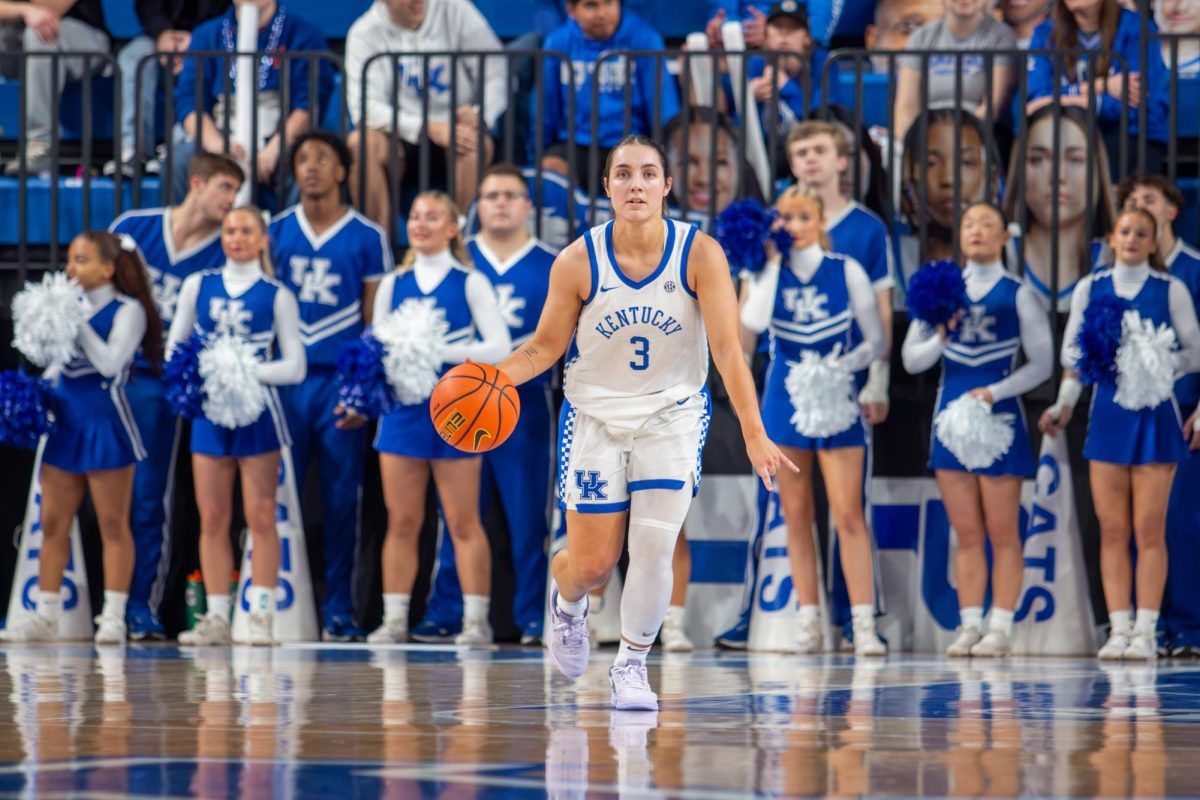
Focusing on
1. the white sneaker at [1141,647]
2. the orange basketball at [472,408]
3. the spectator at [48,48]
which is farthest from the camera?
the spectator at [48,48]

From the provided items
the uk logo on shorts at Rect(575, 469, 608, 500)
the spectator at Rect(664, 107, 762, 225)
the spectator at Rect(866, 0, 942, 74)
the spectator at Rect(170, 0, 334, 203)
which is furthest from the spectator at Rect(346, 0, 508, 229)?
the uk logo on shorts at Rect(575, 469, 608, 500)

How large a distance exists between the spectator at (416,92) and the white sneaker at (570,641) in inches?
161

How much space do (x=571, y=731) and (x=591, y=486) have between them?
1.11m

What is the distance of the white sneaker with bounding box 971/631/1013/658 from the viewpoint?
816 centimetres

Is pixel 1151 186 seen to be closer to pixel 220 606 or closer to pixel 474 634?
pixel 474 634

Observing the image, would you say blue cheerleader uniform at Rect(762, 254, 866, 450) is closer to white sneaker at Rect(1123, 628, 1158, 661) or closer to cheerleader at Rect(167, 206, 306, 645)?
white sneaker at Rect(1123, 628, 1158, 661)

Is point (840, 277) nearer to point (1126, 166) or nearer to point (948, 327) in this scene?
point (948, 327)

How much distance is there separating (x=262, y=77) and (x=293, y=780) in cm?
743

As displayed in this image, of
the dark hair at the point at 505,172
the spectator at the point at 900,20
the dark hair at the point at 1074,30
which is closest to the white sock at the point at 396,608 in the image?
the dark hair at the point at 505,172

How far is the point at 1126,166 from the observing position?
873 centimetres

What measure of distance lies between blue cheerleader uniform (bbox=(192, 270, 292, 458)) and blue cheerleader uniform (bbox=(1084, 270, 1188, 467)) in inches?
151

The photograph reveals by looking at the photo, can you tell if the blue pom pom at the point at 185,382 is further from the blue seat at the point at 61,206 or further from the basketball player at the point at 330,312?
the blue seat at the point at 61,206

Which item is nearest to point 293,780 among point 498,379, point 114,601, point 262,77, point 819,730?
point 819,730

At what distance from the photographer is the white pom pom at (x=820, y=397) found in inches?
320
